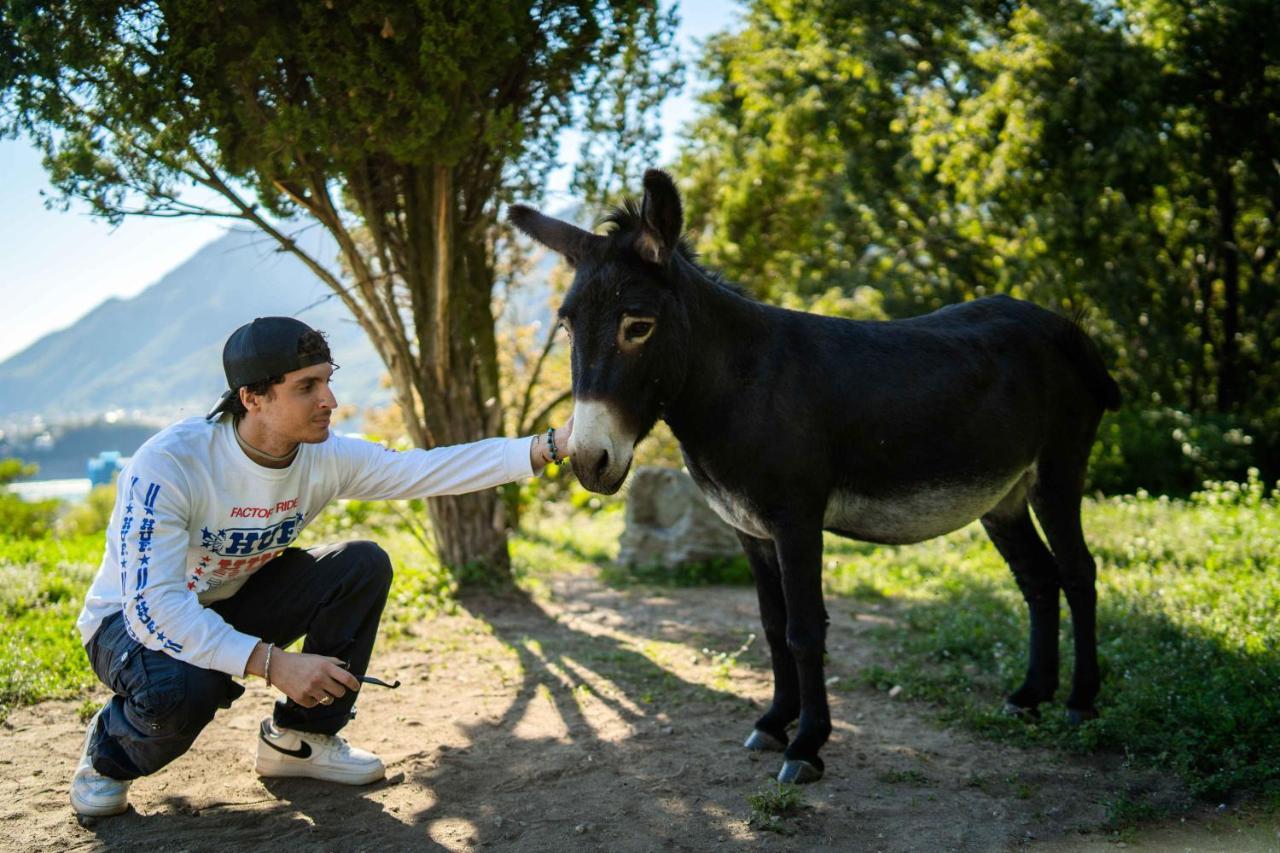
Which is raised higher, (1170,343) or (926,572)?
(1170,343)

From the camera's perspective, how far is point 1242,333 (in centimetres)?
1459

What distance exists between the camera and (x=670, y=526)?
29.5ft

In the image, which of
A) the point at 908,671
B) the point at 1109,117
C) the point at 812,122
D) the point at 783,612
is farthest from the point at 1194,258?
the point at 783,612

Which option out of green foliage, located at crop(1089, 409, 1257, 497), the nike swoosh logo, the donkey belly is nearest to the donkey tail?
the donkey belly

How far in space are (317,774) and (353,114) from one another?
4.05 meters

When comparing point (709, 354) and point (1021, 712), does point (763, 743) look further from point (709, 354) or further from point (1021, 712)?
point (709, 354)

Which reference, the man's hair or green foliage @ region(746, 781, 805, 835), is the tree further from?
green foliage @ region(746, 781, 805, 835)

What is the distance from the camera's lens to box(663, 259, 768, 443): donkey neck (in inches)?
157

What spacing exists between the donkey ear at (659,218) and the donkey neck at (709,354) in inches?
11.3

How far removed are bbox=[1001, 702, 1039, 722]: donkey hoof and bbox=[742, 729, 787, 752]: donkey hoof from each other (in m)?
1.20

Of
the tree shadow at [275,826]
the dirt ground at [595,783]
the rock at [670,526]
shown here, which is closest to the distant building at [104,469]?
the rock at [670,526]

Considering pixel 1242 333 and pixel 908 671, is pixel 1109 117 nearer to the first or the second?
A: pixel 1242 333

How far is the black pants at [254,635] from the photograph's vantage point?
332 centimetres

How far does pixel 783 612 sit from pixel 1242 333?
44.7 ft
